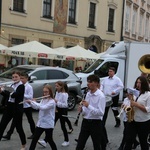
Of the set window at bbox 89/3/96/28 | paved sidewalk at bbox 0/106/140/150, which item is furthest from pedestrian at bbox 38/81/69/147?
window at bbox 89/3/96/28

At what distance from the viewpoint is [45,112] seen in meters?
6.46

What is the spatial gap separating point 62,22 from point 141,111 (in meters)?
21.3

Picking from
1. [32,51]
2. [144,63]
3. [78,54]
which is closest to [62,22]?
[78,54]

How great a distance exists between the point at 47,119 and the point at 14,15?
17494 millimetres

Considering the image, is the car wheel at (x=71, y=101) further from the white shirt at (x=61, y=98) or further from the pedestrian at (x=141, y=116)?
the pedestrian at (x=141, y=116)

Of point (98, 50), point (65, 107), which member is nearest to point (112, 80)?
point (65, 107)

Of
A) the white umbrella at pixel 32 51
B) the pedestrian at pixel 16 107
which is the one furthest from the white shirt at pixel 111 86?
the white umbrella at pixel 32 51

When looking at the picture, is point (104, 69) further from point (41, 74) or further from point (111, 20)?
point (111, 20)

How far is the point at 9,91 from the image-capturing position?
710 centimetres

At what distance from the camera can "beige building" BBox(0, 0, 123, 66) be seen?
75.3 ft

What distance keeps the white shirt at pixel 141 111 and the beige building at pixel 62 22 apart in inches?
677

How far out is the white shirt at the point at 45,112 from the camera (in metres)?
6.35

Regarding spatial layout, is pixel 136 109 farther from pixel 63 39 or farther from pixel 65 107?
pixel 63 39

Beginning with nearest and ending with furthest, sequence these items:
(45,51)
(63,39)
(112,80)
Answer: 1. (112,80)
2. (45,51)
3. (63,39)
